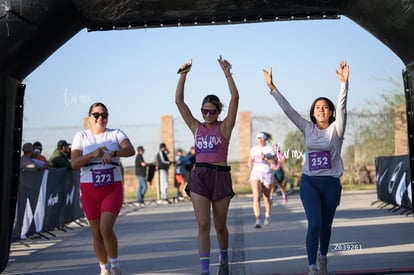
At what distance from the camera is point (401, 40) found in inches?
326

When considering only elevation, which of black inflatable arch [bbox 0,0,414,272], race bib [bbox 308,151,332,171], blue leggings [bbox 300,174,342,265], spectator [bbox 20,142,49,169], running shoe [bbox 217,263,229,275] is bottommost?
running shoe [bbox 217,263,229,275]

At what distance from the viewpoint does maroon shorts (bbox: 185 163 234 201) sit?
27.9 feet

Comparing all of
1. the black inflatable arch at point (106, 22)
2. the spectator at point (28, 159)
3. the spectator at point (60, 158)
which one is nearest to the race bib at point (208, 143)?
the black inflatable arch at point (106, 22)

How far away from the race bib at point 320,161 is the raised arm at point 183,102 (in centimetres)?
121

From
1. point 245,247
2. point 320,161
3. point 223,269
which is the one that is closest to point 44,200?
point 245,247

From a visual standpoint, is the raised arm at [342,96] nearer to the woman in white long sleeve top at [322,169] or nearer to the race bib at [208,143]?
the woman in white long sleeve top at [322,169]

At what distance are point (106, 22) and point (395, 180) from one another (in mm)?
10275

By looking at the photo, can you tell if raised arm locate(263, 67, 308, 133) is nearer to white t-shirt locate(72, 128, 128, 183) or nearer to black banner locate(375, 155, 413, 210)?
white t-shirt locate(72, 128, 128, 183)

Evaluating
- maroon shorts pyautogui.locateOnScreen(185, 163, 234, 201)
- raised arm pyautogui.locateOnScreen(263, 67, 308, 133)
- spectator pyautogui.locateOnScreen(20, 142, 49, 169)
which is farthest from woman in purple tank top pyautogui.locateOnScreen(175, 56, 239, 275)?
spectator pyautogui.locateOnScreen(20, 142, 49, 169)

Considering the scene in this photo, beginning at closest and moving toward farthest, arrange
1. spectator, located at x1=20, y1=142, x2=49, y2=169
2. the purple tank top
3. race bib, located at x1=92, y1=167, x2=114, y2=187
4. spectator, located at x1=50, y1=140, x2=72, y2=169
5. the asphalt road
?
the purple tank top
race bib, located at x1=92, y1=167, x2=114, y2=187
the asphalt road
spectator, located at x1=20, y1=142, x2=49, y2=169
spectator, located at x1=50, y1=140, x2=72, y2=169

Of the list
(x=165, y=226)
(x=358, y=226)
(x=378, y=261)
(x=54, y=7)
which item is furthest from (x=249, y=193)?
(x=54, y=7)

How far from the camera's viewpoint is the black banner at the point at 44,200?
532 inches

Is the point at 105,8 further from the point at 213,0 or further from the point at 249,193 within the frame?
the point at 249,193

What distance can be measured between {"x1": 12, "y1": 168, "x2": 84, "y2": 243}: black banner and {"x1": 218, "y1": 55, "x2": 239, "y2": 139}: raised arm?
5535 mm
